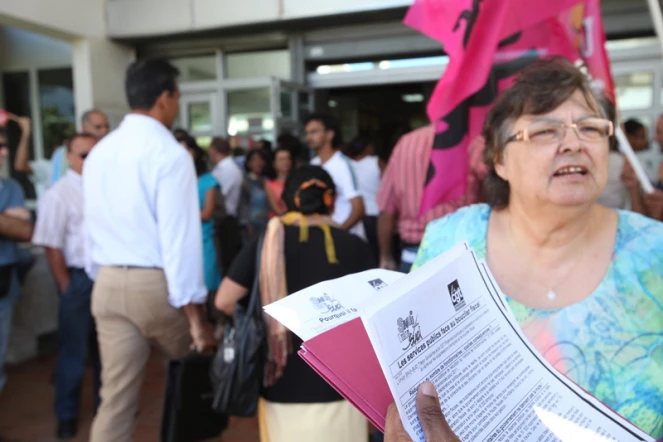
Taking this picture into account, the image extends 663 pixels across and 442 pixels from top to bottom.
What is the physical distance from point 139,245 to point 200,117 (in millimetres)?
6369

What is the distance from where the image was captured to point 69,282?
352 centimetres

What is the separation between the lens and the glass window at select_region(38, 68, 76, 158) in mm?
8781

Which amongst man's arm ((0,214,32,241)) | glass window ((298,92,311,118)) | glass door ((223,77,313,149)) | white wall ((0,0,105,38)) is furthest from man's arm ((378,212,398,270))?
white wall ((0,0,105,38))

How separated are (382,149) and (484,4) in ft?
34.4

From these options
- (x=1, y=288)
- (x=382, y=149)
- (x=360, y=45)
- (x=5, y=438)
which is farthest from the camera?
(x=382, y=149)

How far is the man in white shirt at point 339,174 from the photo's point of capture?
4.15 meters

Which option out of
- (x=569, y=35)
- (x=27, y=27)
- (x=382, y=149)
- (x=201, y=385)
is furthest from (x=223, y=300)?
(x=382, y=149)

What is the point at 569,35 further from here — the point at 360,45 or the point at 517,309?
the point at 360,45

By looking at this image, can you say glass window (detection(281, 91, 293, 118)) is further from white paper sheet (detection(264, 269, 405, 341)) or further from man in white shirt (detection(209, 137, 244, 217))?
white paper sheet (detection(264, 269, 405, 341))

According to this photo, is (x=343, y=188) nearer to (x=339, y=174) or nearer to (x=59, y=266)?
(x=339, y=174)

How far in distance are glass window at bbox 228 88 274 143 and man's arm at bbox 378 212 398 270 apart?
409cm

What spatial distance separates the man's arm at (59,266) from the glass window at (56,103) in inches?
239

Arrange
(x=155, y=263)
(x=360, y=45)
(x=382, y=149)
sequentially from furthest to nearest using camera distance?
1. (x=382, y=149)
2. (x=360, y=45)
3. (x=155, y=263)

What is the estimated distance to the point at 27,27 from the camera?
22.3ft
